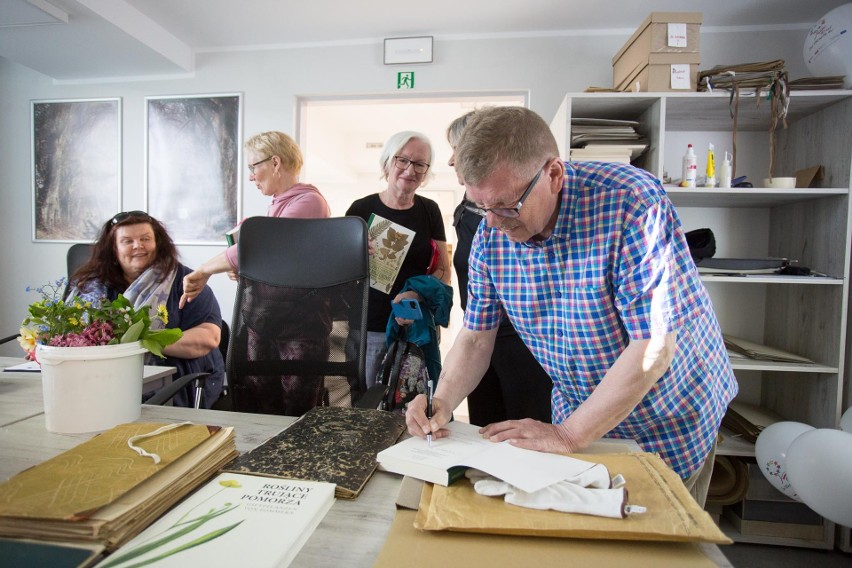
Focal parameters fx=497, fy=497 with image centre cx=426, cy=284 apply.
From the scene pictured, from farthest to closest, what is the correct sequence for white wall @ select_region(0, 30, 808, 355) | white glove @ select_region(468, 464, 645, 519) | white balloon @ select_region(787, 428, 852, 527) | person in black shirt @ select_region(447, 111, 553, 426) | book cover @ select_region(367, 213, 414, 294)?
1. white wall @ select_region(0, 30, 808, 355)
2. book cover @ select_region(367, 213, 414, 294)
3. person in black shirt @ select_region(447, 111, 553, 426)
4. white balloon @ select_region(787, 428, 852, 527)
5. white glove @ select_region(468, 464, 645, 519)

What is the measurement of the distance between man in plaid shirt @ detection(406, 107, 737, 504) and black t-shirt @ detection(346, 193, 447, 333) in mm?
988

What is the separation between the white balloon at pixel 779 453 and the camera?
2.03 metres

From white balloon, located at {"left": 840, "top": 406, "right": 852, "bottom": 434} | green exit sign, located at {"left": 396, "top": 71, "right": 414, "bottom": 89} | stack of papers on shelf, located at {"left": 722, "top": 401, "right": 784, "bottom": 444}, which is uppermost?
green exit sign, located at {"left": 396, "top": 71, "right": 414, "bottom": 89}

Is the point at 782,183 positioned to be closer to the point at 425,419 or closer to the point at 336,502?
the point at 425,419

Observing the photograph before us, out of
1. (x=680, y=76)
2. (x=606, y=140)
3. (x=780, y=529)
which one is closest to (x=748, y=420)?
(x=780, y=529)

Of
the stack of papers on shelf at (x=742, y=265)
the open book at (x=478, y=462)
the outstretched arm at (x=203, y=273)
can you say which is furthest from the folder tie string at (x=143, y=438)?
the stack of papers on shelf at (x=742, y=265)

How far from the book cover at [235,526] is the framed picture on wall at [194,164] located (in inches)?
116

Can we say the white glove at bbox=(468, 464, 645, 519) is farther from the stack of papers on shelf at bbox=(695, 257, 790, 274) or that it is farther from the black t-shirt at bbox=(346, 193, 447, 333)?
the stack of papers on shelf at bbox=(695, 257, 790, 274)

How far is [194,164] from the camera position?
133 inches

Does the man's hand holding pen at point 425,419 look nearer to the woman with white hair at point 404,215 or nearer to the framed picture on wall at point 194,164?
the woman with white hair at point 404,215

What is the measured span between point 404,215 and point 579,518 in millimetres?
1741

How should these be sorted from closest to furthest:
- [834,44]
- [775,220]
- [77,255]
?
[834,44]
[77,255]
[775,220]

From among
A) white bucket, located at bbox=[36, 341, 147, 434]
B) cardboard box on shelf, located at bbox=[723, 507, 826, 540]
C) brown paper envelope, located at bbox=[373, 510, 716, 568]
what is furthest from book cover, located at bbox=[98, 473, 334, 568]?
cardboard box on shelf, located at bbox=[723, 507, 826, 540]

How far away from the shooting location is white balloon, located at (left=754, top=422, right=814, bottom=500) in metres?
2.03
